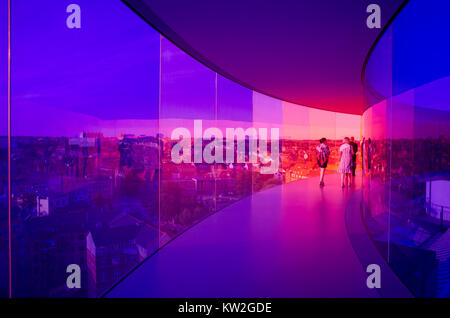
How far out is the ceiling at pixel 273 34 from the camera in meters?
Result: 2.88

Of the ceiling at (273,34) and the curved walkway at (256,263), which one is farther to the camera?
the ceiling at (273,34)

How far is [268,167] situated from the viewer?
827 cm

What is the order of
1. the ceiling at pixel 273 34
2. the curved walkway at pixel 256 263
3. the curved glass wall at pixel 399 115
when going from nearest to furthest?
1. the curved walkway at pixel 256 263
2. the curved glass wall at pixel 399 115
3. the ceiling at pixel 273 34

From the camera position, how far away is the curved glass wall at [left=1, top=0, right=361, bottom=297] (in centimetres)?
304

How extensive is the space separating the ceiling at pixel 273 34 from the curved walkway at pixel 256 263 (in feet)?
8.78

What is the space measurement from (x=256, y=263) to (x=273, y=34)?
2.98m

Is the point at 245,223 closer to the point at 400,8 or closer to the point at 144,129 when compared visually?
the point at 400,8

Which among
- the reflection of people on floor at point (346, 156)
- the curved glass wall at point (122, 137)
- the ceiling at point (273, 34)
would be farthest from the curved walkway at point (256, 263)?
the reflection of people on floor at point (346, 156)

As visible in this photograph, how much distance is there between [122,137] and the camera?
25.5 feet

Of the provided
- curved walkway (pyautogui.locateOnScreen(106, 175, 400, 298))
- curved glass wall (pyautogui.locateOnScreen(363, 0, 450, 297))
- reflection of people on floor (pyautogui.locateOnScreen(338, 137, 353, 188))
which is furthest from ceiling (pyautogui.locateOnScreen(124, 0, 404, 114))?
curved walkway (pyautogui.locateOnScreen(106, 175, 400, 298))

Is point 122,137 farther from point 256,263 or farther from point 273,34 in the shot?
point 256,263

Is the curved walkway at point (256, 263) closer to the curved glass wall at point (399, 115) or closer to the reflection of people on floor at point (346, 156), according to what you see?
the curved glass wall at point (399, 115)

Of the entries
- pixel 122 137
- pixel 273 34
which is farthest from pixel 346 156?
pixel 122 137

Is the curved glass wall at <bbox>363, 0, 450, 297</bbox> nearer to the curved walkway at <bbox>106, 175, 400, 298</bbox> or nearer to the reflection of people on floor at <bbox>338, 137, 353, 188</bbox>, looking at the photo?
the curved walkway at <bbox>106, 175, 400, 298</bbox>
